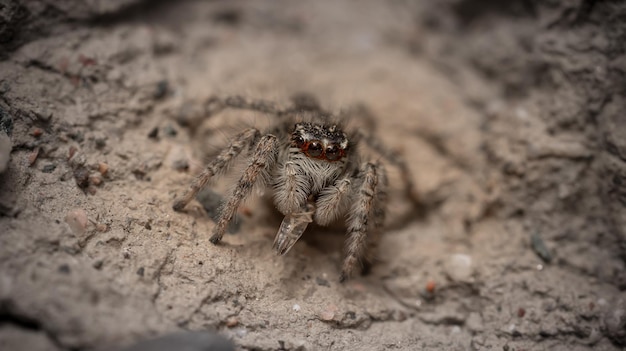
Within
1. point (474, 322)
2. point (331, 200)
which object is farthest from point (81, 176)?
point (474, 322)

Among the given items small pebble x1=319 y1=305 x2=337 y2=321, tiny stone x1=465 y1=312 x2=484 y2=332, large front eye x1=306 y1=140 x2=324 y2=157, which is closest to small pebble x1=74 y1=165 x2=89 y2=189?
large front eye x1=306 y1=140 x2=324 y2=157

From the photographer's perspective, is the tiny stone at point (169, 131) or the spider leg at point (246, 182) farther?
the tiny stone at point (169, 131)

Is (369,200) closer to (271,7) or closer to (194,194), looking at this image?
(194,194)

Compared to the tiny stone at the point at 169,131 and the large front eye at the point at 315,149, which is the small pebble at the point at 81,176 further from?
the large front eye at the point at 315,149

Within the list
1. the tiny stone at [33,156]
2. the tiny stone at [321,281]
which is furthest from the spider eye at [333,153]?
the tiny stone at [33,156]

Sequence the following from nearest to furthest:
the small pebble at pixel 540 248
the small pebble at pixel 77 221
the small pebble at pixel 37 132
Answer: the small pebble at pixel 77 221 < the small pebble at pixel 37 132 < the small pebble at pixel 540 248

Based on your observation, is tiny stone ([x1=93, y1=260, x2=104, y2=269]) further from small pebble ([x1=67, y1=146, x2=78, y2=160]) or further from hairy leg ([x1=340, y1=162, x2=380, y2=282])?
hairy leg ([x1=340, y1=162, x2=380, y2=282])

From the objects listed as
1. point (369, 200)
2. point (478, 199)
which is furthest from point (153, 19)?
point (478, 199)

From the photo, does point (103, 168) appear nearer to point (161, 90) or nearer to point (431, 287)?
point (161, 90)
